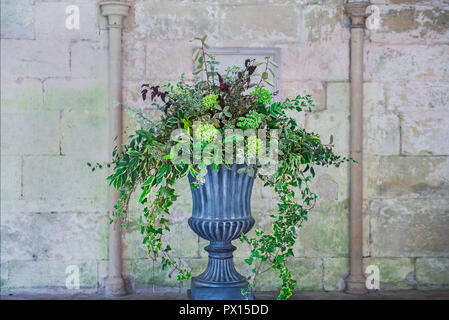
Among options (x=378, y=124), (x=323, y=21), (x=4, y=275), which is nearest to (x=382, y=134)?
(x=378, y=124)

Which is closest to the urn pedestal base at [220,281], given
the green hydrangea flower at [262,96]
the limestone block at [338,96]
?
the green hydrangea flower at [262,96]

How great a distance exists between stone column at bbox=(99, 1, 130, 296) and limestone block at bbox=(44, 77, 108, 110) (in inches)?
3.5

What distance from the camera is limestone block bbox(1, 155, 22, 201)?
3.75 meters

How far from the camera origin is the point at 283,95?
12.6 ft

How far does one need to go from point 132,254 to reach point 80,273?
0.41 m

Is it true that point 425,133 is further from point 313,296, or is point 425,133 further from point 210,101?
point 210,101

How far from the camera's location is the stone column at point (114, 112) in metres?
3.71

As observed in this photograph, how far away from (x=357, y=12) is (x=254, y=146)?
2.76 m

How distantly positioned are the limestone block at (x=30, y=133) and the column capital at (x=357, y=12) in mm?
2349

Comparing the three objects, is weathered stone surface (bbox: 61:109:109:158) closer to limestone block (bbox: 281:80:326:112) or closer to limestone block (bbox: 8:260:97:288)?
limestone block (bbox: 8:260:97:288)

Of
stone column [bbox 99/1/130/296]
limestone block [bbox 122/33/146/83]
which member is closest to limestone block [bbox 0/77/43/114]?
stone column [bbox 99/1/130/296]

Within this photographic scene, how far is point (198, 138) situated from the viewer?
1.41 m
